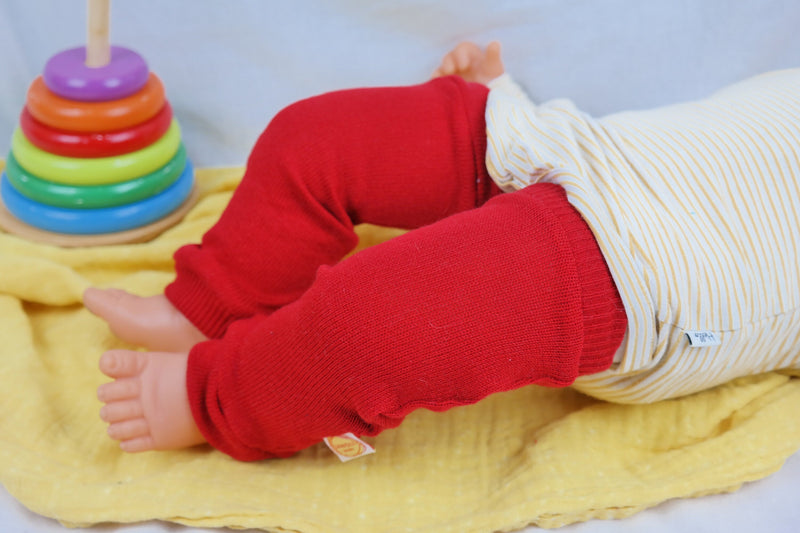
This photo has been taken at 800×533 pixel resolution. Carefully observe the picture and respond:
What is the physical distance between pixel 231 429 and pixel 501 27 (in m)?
0.78

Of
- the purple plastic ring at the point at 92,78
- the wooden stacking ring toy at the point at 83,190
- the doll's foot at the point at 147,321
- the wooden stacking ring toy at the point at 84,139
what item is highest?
the purple plastic ring at the point at 92,78

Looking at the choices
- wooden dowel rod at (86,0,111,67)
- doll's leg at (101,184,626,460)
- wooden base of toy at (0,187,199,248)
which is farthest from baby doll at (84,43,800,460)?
wooden dowel rod at (86,0,111,67)

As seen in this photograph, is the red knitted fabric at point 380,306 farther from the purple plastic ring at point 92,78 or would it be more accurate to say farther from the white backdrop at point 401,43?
the white backdrop at point 401,43

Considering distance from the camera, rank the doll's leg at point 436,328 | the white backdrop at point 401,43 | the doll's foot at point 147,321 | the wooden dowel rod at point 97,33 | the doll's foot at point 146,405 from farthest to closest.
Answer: the white backdrop at point 401,43 < the wooden dowel rod at point 97,33 < the doll's foot at point 147,321 < the doll's foot at point 146,405 < the doll's leg at point 436,328

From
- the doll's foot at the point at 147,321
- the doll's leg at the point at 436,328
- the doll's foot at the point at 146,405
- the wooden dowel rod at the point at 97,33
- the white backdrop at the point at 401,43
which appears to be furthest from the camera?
the white backdrop at the point at 401,43

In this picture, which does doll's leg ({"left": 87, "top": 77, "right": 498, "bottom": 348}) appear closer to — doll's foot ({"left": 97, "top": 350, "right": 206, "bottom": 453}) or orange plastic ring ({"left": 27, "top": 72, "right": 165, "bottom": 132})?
doll's foot ({"left": 97, "top": 350, "right": 206, "bottom": 453})

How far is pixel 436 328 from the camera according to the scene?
28.2 inches

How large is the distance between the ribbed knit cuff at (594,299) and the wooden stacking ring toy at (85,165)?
0.63m

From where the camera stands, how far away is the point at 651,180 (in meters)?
0.80

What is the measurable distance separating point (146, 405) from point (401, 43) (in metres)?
0.74

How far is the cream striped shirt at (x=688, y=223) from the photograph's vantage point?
0.76 meters

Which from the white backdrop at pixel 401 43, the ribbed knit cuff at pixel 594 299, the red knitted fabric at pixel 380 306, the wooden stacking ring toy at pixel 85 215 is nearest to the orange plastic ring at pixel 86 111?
the wooden stacking ring toy at pixel 85 215

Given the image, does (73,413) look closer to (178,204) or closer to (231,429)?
(231,429)

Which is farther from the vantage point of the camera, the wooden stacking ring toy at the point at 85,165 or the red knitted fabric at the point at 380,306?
the wooden stacking ring toy at the point at 85,165
